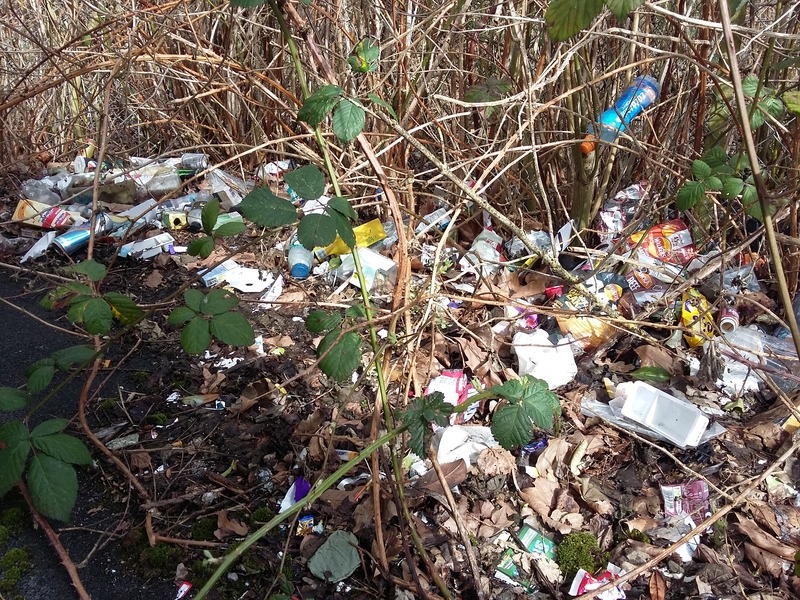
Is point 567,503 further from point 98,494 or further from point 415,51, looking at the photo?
point 415,51

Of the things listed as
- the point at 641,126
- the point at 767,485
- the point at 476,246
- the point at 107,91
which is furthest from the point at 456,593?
the point at 641,126

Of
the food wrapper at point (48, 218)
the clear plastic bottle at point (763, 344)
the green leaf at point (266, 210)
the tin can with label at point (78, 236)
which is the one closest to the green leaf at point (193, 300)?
the green leaf at point (266, 210)

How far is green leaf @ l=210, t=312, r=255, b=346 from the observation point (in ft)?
4.06

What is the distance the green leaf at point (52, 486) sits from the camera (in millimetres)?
1195

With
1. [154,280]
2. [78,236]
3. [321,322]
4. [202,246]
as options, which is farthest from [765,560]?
[78,236]

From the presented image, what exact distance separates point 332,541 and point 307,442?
376mm

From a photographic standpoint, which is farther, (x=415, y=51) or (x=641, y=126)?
(x=415, y=51)

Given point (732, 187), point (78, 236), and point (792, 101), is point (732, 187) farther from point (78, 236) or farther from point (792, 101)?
point (78, 236)

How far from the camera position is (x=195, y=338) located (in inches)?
47.5

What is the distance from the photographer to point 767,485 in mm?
1633

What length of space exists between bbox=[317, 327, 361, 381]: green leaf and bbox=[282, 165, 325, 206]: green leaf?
0.94 feet

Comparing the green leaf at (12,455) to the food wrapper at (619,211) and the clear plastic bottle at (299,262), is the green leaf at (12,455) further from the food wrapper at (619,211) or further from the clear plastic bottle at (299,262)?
the food wrapper at (619,211)

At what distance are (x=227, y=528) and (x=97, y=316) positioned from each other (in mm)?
636

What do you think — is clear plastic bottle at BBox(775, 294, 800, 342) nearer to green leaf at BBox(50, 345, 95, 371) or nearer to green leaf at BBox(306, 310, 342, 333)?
green leaf at BBox(306, 310, 342, 333)
